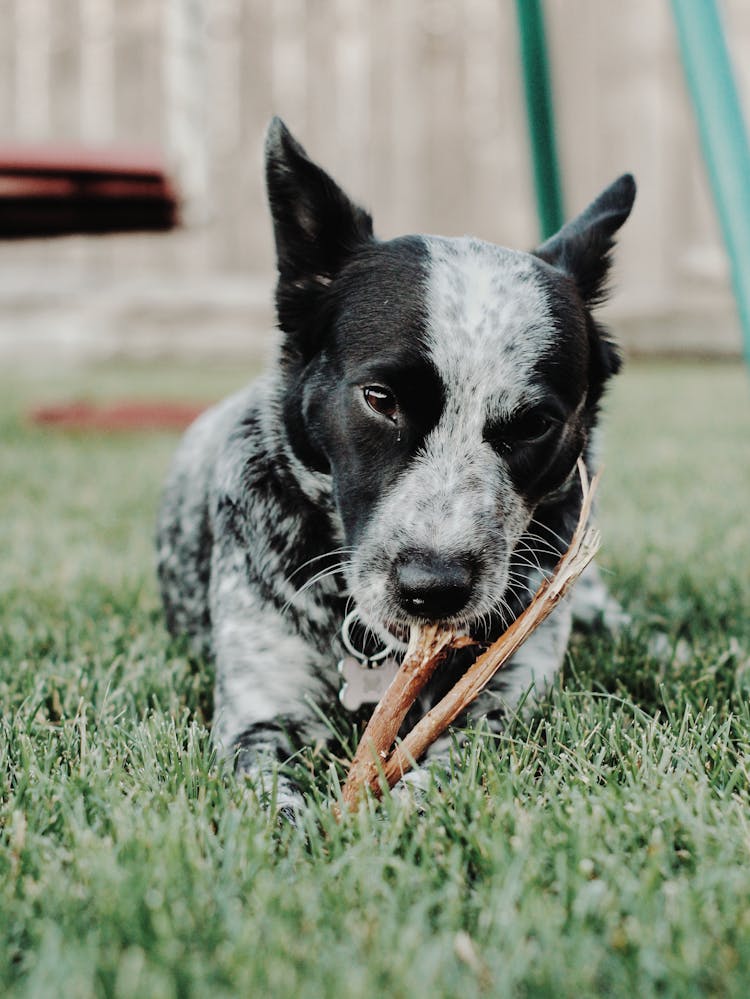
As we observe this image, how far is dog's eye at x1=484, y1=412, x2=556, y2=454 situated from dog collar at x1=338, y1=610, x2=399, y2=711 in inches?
15.4

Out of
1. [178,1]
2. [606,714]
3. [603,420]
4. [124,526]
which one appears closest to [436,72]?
[178,1]

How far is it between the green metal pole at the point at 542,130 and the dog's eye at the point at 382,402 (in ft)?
7.17

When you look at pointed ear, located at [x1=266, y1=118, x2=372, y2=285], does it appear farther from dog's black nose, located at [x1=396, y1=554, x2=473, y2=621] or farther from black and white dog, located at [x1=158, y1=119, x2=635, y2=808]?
dog's black nose, located at [x1=396, y1=554, x2=473, y2=621]

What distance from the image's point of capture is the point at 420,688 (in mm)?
1653

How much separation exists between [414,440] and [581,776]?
2.03 ft

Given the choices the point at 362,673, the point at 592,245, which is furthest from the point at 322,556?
the point at 592,245

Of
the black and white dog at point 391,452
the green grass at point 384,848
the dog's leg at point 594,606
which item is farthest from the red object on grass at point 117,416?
the black and white dog at point 391,452

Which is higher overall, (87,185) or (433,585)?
(87,185)

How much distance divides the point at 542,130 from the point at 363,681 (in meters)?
2.71

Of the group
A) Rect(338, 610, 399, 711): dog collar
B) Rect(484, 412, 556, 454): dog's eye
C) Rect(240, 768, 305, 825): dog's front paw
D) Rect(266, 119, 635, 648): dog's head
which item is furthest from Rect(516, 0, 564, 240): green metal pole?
Rect(240, 768, 305, 825): dog's front paw

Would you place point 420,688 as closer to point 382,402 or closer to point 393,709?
point 393,709

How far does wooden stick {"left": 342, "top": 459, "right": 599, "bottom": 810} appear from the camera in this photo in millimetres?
1569

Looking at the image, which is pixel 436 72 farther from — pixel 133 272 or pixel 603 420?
pixel 603 420

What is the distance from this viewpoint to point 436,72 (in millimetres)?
10789
